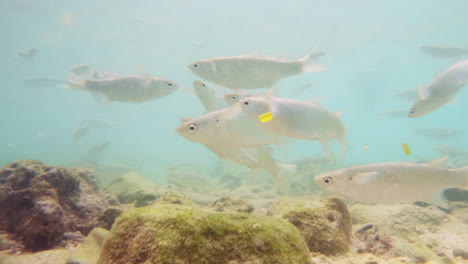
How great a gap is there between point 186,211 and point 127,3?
33454 mm

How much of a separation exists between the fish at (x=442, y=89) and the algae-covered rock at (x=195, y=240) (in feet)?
14.7

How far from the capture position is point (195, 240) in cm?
149

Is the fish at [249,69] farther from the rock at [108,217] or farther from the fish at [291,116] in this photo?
the rock at [108,217]

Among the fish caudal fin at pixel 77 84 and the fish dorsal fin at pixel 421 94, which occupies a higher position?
the fish dorsal fin at pixel 421 94

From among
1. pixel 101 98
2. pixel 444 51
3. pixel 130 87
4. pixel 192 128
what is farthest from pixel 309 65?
pixel 444 51

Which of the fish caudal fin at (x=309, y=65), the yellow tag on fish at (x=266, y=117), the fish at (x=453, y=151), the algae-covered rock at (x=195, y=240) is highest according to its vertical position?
the fish caudal fin at (x=309, y=65)

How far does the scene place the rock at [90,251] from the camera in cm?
230

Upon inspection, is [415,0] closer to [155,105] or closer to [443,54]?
[443,54]

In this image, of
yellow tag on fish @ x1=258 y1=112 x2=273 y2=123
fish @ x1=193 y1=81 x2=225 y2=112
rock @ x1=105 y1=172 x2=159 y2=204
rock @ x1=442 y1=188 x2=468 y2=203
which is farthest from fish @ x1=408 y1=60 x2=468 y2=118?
rock @ x1=105 y1=172 x2=159 y2=204

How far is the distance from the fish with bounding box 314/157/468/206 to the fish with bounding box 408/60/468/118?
4.90 feet

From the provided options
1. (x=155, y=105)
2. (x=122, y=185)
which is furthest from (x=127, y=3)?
(x=155, y=105)

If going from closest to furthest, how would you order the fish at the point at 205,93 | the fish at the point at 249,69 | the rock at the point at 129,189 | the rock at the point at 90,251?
the rock at the point at 90,251
the fish at the point at 249,69
the rock at the point at 129,189
the fish at the point at 205,93

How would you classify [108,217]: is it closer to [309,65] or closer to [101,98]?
[101,98]

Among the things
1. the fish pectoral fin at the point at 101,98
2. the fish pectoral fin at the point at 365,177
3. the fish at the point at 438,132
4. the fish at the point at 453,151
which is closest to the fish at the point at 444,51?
the fish at the point at 453,151
